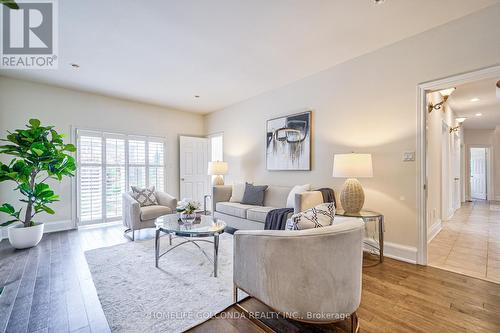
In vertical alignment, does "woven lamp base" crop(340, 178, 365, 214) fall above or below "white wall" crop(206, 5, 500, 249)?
below

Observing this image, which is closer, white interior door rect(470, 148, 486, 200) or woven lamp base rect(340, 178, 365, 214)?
woven lamp base rect(340, 178, 365, 214)

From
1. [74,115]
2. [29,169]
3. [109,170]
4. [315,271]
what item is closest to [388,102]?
[315,271]

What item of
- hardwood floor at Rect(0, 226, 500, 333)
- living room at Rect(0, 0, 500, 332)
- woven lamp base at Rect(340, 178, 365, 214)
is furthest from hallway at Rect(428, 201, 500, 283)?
woven lamp base at Rect(340, 178, 365, 214)

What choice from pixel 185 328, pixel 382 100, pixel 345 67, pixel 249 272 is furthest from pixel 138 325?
pixel 345 67

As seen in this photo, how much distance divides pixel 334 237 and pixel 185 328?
125cm

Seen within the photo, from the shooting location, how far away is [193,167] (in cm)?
598

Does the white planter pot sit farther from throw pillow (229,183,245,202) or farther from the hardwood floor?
throw pillow (229,183,245,202)

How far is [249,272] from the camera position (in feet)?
5.37

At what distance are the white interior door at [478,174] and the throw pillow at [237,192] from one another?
8.92 m

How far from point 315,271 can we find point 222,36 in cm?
264

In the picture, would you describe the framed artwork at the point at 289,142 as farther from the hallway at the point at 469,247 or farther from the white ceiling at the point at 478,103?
the white ceiling at the point at 478,103

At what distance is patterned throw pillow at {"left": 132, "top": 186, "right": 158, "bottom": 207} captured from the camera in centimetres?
401

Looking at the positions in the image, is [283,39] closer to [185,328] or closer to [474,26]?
[474,26]

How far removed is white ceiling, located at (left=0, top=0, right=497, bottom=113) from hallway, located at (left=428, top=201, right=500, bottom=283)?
274cm
